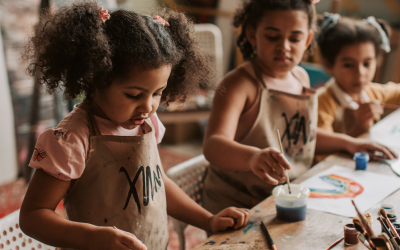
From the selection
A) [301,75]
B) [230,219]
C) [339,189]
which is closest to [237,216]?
[230,219]

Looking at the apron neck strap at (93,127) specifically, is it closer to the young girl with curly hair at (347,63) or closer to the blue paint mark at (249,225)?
the blue paint mark at (249,225)

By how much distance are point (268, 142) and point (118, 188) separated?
606 millimetres

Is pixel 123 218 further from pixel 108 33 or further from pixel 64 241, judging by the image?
pixel 108 33

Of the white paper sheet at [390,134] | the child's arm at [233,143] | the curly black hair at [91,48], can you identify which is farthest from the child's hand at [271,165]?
the white paper sheet at [390,134]

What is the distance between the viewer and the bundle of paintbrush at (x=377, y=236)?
2.26 ft

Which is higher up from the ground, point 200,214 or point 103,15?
point 103,15

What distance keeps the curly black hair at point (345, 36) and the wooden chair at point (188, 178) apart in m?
0.97

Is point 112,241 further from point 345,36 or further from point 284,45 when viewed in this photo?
point 345,36

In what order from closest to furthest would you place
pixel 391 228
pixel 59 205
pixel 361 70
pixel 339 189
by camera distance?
1. pixel 391 228
2. pixel 339 189
3. pixel 361 70
4. pixel 59 205

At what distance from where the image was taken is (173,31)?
991mm

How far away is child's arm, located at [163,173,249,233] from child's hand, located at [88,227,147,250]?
26 cm

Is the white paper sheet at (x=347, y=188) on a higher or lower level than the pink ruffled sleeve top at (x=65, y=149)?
lower

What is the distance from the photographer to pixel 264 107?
134 centimetres

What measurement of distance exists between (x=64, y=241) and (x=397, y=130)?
1477 mm
